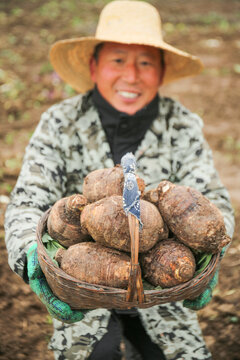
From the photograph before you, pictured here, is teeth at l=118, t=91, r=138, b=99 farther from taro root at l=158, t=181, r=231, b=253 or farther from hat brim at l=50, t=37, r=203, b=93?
taro root at l=158, t=181, r=231, b=253

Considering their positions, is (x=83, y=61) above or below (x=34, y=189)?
above

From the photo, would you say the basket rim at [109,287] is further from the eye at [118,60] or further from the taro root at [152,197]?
the eye at [118,60]

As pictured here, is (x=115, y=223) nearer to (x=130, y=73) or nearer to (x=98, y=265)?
(x=98, y=265)

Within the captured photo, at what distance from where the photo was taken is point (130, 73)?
7.39 ft

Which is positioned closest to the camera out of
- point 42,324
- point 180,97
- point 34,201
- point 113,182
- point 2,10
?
point 113,182

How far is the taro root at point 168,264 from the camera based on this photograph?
4.91 ft

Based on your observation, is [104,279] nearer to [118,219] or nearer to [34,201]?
[118,219]

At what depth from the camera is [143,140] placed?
2.44 metres

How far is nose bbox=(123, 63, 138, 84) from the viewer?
7.39 ft

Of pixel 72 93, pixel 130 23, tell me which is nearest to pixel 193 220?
pixel 130 23

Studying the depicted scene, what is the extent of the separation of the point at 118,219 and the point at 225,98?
596cm

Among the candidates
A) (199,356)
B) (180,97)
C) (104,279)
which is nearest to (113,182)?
(104,279)

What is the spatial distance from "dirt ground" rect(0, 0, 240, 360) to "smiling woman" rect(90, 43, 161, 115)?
173 cm

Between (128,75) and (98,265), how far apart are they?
121 cm
